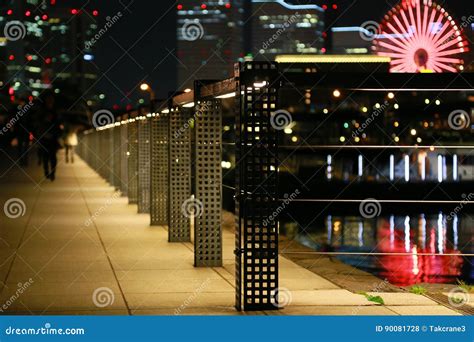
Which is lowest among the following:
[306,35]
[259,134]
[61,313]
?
[61,313]

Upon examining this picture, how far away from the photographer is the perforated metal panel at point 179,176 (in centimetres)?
1605

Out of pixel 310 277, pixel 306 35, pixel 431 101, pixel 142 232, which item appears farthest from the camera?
pixel 306 35

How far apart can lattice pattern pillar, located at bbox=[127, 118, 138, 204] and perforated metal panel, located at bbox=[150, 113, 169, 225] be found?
5146 millimetres

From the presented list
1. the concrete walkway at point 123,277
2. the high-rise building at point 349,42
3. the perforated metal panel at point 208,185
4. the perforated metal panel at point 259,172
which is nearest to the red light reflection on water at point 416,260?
the concrete walkway at point 123,277

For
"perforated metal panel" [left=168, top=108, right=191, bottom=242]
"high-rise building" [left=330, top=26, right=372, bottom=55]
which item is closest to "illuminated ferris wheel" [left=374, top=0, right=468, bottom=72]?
"perforated metal panel" [left=168, top=108, right=191, bottom=242]

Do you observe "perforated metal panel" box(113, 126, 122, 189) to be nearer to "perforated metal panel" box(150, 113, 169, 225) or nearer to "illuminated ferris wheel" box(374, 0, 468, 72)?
"perforated metal panel" box(150, 113, 169, 225)

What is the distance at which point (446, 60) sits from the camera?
40969mm

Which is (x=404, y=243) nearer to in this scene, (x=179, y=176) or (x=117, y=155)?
(x=179, y=176)

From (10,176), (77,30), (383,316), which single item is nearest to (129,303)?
(383,316)

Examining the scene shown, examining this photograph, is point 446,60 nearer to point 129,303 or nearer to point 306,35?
point 129,303

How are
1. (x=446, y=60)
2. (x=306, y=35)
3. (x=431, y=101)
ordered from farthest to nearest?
(x=306, y=35) → (x=431, y=101) → (x=446, y=60)

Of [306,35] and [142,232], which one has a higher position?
[306,35]

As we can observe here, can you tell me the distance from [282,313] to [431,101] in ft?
387

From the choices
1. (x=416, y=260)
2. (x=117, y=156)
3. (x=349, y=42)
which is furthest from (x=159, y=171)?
(x=349, y=42)
